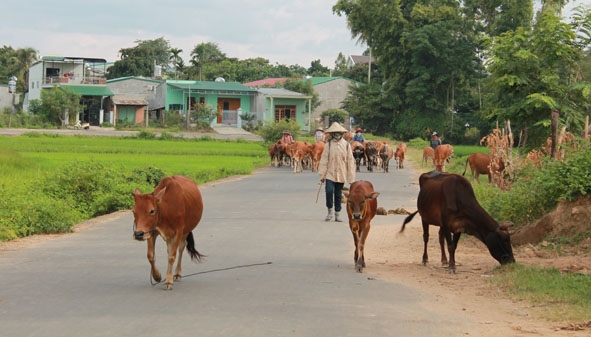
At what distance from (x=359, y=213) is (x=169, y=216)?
9.58 feet

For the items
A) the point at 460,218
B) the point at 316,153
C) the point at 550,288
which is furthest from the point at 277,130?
the point at 550,288

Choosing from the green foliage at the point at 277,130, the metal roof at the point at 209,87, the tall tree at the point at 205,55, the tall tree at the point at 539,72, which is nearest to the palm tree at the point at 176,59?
the tall tree at the point at 205,55

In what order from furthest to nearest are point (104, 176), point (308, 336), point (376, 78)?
point (376, 78), point (104, 176), point (308, 336)

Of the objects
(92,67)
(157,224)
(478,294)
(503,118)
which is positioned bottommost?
(478,294)

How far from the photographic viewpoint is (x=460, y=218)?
11.7 meters

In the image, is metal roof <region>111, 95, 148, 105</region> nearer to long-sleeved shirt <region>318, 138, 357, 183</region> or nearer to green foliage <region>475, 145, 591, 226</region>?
long-sleeved shirt <region>318, 138, 357, 183</region>

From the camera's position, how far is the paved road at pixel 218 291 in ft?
24.9

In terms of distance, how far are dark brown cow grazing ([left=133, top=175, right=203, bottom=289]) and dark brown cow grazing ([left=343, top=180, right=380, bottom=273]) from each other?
2.24m

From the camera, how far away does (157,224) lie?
9562mm

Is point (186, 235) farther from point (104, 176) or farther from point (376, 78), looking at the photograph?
point (376, 78)

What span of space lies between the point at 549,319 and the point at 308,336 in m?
2.85

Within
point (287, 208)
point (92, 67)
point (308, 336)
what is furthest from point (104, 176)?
point (92, 67)

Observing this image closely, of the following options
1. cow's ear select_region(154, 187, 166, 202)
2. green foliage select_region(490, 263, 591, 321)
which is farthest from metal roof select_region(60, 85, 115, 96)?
green foliage select_region(490, 263, 591, 321)

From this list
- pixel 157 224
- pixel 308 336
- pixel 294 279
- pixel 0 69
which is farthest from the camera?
pixel 0 69
